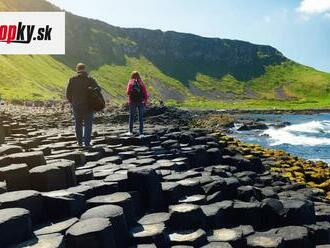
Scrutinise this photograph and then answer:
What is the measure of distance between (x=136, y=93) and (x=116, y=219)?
1054 centimetres

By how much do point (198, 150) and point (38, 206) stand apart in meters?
7.46

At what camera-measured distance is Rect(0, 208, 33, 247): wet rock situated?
5590mm

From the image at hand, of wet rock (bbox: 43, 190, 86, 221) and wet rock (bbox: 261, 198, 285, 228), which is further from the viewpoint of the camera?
wet rock (bbox: 261, 198, 285, 228)

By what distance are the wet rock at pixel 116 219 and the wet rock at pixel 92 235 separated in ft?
0.94

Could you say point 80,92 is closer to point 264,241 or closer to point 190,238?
point 190,238

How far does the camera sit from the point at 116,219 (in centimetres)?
634

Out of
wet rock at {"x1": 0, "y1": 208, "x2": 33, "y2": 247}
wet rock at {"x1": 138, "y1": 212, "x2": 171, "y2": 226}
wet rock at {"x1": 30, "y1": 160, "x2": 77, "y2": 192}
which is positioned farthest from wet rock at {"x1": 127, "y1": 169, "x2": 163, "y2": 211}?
wet rock at {"x1": 0, "y1": 208, "x2": 33, "y2": 247}

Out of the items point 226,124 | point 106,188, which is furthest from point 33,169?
point 226,124

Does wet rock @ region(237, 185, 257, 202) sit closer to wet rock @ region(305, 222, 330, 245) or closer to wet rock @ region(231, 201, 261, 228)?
wet rock @ region(231, 201, 261, 228)

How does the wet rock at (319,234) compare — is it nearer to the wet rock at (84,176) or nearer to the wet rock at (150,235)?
the wet rock at (150,235)

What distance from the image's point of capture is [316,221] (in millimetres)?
9227

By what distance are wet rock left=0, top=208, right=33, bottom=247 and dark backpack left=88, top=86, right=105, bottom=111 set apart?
24.7 ft

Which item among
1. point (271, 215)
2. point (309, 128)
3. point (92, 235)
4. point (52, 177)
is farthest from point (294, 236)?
point (309, 128)

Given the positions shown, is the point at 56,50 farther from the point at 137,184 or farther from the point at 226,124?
the point at 137,184
